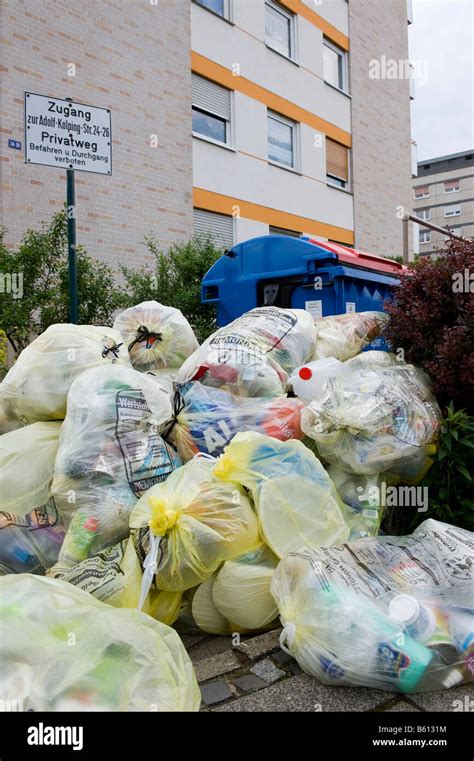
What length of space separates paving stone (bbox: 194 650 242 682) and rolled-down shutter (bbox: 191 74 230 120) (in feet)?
A: 34.5

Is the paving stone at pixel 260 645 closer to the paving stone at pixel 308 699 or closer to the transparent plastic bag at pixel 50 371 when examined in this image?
the paving stone at pixel 308 699

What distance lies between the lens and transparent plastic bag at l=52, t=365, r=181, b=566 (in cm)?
232

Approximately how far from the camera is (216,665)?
6.77 feet

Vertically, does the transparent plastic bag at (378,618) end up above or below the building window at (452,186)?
below

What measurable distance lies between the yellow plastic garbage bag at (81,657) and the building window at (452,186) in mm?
73068

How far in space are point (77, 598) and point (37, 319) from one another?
15.9ft

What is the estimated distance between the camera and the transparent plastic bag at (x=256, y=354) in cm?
305

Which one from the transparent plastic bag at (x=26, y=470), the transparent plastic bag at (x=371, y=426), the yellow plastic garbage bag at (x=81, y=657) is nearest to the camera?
the yellow plastic garbage bag at (x=81, y=657)

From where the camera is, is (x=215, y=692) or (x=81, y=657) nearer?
(x=81, y=657)

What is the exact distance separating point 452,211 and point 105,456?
7224 centimetres

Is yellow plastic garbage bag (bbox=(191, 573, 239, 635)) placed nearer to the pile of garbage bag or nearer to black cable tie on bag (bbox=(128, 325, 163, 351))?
the pile of garbage bag

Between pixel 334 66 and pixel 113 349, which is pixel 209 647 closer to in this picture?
pixel 113 349

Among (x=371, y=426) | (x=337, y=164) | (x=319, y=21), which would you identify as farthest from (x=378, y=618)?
(x=319, y=21)

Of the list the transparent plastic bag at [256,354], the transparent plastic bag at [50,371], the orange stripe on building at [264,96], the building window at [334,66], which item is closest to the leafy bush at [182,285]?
the transparent plastic bag at [256,354]
